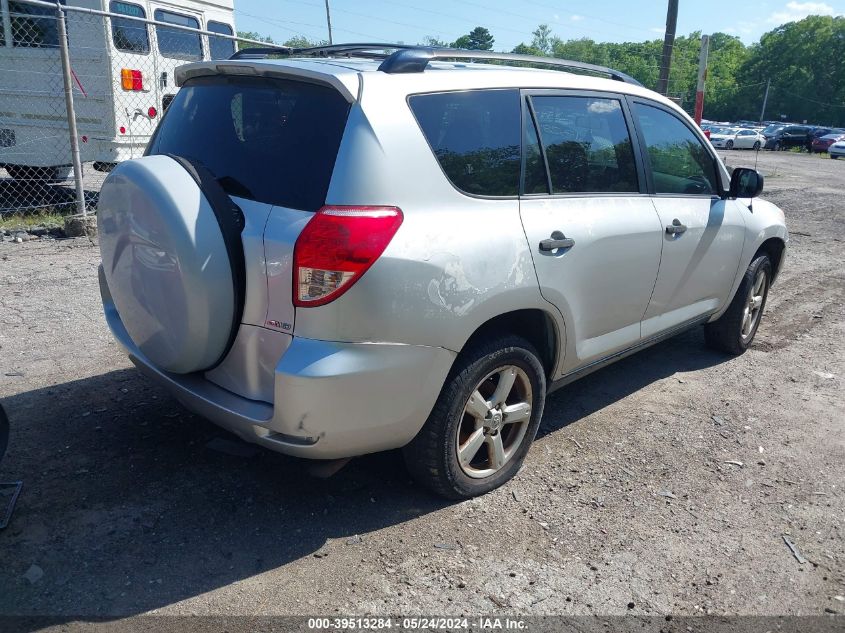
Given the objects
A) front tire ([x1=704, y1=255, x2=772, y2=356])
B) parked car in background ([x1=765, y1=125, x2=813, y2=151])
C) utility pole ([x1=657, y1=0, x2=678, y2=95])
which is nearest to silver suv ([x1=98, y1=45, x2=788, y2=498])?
front tire ([x1=704, y1=255, x2=772, y2=356])

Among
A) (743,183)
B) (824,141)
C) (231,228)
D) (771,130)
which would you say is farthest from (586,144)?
(771,130)

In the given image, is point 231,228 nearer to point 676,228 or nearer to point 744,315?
point 676,228

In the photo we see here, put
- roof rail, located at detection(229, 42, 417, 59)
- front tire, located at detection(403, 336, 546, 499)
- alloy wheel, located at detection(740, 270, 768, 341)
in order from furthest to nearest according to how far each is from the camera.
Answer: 1. alloy wheel, located at detection(740, 270, 768, 341)
2. roof rail, located at detection(229, 42, 417, 59)
3. front tire, located at detection(403, 336, 546, 499)

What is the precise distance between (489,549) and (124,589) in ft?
4.78

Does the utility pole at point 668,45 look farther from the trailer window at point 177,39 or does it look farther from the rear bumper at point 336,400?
the rear bumper at point 336,400

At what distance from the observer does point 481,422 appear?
3.28 m

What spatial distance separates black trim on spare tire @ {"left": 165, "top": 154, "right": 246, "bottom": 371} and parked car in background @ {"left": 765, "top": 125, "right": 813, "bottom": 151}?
166ft

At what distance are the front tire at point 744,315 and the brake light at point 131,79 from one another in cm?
833

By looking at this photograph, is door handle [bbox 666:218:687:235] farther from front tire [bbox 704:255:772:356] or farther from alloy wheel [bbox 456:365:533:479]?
alloy wheel [bbox 456:365:533:479]

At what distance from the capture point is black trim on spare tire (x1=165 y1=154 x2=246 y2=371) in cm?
276

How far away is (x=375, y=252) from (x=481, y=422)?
1.07 metres

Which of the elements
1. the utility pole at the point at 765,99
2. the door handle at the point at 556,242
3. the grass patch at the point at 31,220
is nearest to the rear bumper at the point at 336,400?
the door handle at the point at 556,242

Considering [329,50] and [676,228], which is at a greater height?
[329,50]

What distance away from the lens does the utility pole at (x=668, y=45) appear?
17.8 m
